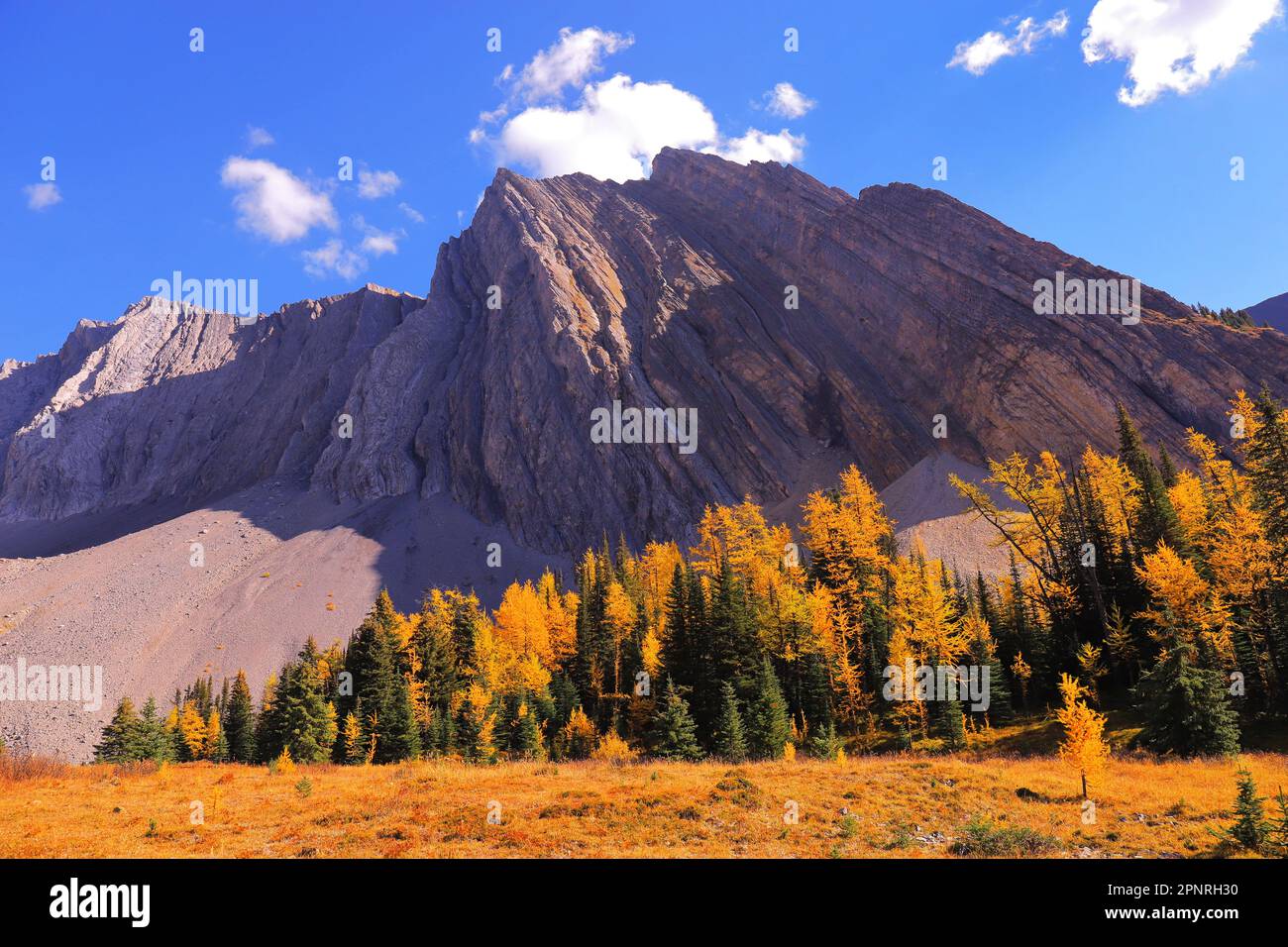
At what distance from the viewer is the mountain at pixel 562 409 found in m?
106

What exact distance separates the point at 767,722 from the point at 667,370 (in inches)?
4519

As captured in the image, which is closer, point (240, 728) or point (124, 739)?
point (124, 739)

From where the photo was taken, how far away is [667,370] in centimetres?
14312

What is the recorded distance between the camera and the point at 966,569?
3440 inches

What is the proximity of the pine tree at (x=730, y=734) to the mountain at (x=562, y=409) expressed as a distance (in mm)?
68438

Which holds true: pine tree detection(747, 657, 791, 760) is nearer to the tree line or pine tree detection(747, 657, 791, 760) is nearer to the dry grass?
the tree line

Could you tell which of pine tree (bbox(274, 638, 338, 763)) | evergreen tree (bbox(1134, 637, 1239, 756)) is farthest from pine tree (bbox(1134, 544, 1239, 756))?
pine tree (bbox(274, 638, 338, 763))

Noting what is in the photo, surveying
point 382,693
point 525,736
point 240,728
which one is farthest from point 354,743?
point 240,728

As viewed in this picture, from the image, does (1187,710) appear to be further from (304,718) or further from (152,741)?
(152,741)

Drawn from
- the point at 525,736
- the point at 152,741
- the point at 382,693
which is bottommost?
the point at 152,741

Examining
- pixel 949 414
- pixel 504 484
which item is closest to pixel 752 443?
pixel 949 414

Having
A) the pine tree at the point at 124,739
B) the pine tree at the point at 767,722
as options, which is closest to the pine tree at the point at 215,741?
the pine tree at the point at 124,739

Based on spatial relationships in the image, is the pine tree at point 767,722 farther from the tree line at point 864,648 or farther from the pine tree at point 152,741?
the pine tree at point 152,741
